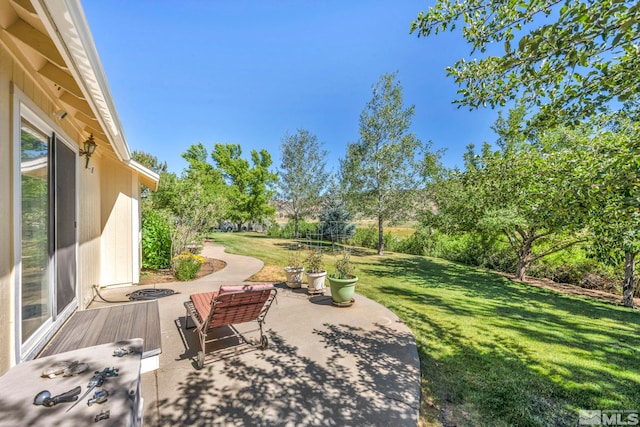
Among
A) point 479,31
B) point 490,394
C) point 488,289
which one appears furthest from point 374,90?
point 490,394

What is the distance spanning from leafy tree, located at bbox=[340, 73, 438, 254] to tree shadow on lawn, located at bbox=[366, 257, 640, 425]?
769 centimetres

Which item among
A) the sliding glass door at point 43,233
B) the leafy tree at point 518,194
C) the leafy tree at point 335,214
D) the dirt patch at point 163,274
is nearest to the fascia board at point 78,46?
the sliding glass door at point 43,233

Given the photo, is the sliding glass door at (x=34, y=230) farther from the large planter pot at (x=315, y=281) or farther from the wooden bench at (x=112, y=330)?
the large planter pot at (x=315, y=281)

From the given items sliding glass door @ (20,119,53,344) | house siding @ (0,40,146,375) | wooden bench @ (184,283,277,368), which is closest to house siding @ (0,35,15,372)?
house siding @ (0,40,146,375)

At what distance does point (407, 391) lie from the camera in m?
2.78

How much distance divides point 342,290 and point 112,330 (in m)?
3.79

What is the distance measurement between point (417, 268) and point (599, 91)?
9.87 metres

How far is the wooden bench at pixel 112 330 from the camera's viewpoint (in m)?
2.38

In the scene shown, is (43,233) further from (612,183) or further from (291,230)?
(291,230)

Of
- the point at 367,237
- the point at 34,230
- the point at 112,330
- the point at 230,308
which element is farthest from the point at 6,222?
the point at 367,237

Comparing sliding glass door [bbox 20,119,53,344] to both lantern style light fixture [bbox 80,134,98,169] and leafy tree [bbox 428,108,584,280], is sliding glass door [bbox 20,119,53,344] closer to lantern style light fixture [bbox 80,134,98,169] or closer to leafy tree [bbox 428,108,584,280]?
lantern style light fixture [bbox 80,134,98,169]

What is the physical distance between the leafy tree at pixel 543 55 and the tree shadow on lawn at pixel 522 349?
10.7 feet

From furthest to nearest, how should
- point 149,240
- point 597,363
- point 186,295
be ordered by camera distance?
point 149,240 < point 186,295 < point 597,363

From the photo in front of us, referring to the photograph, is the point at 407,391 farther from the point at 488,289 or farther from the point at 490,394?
the point at 488,289
